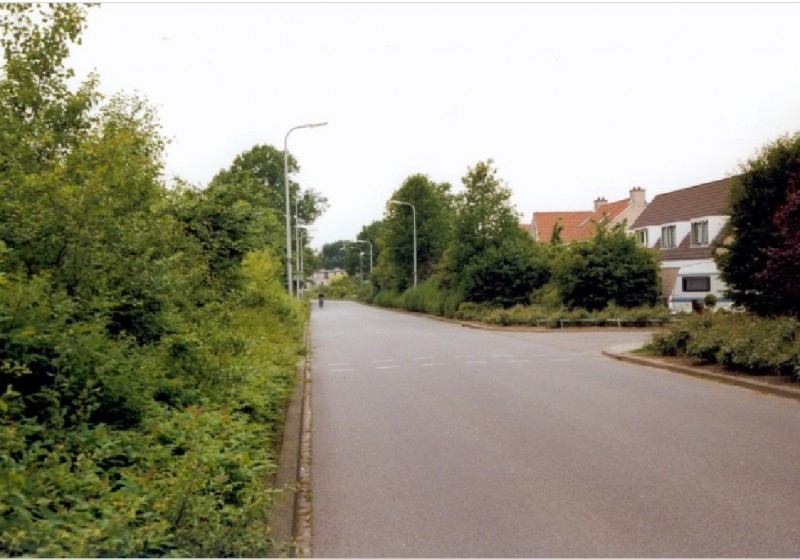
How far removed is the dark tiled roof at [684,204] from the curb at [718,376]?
2927 cm

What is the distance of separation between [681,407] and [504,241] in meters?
30.0

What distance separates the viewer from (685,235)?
47.6 metres

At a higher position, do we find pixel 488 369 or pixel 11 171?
pixel 11 171

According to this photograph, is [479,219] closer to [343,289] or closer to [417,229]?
[417,229]

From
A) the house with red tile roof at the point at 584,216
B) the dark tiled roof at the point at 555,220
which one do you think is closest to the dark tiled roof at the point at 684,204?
the house with red tile roof at the point at 584,216

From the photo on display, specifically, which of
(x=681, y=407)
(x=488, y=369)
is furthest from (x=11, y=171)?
(x=488, y=369)

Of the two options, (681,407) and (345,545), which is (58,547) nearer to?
(345,545)

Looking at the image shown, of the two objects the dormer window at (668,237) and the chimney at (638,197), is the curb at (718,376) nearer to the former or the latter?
the dormer window at (668,237)

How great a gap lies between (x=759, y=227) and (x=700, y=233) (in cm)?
3145

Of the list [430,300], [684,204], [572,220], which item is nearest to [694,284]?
[684,204]

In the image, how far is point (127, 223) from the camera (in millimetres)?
7902

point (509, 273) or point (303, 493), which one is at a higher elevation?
point (509, 273)

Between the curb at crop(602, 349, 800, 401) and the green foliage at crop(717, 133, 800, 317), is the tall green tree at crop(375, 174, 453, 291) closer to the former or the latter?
the curb at crop(602, 349, 800, 401)

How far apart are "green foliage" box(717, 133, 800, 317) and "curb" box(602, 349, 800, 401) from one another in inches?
91.2
